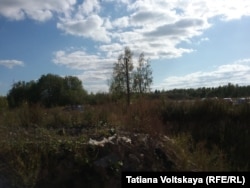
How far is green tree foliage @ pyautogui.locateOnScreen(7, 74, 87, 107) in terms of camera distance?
45.7m

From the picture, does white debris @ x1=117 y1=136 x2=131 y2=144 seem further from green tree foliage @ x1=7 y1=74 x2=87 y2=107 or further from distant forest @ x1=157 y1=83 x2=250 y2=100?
green tree foliage @ x1=7 y1=74 x2=87 y2=107

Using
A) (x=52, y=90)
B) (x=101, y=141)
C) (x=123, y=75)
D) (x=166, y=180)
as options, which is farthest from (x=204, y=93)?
(x=52, y=90)

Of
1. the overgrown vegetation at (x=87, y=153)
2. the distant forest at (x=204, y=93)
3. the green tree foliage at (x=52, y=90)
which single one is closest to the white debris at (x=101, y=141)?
the overgrown vegetation at (x=87, y=153)

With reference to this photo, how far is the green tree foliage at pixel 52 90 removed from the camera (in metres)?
45.7

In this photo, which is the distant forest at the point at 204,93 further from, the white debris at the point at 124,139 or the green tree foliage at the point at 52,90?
the white debris at the point at 124,139

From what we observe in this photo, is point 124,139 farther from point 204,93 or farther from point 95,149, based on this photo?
point 204,93

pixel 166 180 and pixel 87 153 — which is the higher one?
pixel 87 153

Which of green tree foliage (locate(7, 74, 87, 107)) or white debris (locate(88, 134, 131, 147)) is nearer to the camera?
white debris (locate(88, 134, 131, 147))

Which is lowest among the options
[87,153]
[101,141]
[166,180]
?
[166,180]

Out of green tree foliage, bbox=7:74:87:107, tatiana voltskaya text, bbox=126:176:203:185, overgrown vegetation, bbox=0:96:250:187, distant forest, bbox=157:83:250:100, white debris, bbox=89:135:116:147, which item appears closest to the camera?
tatiana voltskaya text, bbox=126:176:203:185

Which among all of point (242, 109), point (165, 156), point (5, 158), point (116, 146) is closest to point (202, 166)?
point (165, 156)

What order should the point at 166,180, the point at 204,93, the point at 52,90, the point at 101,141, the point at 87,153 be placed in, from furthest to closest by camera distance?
the point at 52,90 → the point at 204,93 → the point at 101,141 → the point at 87,153 → the point at 166,180

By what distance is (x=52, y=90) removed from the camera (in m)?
49.7

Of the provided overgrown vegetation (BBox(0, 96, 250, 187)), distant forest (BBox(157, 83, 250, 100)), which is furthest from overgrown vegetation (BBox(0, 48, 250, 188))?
distant forest (BBox(157, 83, 250, 100))
